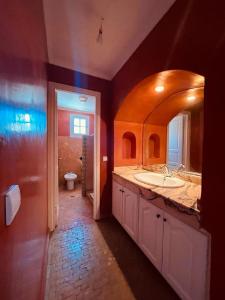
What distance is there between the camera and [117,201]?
2.28 metres

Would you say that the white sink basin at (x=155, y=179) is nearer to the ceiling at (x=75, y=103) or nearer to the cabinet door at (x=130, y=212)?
the cabinet door at (x=130, y=212)

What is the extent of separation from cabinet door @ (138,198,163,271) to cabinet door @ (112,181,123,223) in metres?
0.53

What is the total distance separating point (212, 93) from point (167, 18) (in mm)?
967

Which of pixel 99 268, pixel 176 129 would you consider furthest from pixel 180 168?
pixel 99 268

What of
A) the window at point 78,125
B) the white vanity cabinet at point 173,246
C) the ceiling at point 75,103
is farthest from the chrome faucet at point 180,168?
the window at point 78,125

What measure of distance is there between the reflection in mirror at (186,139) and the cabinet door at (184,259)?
2.48 feet

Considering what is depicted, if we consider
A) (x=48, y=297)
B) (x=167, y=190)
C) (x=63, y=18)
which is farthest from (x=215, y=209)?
(x=63, y=18)

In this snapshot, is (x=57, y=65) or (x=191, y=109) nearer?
(x=191, y=109)

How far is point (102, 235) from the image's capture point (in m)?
2.07

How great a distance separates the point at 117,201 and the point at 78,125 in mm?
3372

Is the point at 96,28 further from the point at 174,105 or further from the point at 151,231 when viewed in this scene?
the point at 151,231

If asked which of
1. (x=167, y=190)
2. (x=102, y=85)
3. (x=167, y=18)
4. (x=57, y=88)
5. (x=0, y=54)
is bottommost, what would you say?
(x=167, y=190)

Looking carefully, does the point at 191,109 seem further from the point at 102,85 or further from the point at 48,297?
the point at 48,297

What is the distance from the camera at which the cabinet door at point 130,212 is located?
1758 millimetres
